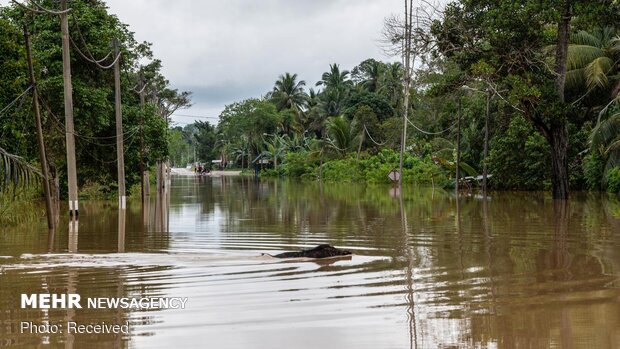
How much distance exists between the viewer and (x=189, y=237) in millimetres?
19766

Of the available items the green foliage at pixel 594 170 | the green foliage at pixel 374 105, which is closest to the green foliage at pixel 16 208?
the green foliage at pixel 594 170

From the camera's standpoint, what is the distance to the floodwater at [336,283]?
26.7ft

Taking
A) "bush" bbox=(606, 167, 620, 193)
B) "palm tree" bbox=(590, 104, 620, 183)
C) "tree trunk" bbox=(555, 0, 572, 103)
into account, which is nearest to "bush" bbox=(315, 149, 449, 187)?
"bush" bbox=(606, 167, 620, 193)

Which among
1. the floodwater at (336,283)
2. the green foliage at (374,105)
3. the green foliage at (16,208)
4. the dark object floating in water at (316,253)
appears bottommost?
the floodwater at (336,283)

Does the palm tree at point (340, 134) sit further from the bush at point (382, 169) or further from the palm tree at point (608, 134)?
the palm tree at point (608, 134)

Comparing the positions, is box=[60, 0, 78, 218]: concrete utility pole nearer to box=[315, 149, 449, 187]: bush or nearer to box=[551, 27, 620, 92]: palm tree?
box=[551, 27, 620, 92]: palm tree

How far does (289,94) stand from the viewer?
346ft

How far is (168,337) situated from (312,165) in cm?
7675

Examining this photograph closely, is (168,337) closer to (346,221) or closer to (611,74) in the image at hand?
(346,221)

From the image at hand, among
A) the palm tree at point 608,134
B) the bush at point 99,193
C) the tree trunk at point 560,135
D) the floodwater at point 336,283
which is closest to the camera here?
the floodwater at point 336,283

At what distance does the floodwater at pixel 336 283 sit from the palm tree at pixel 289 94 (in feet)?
270

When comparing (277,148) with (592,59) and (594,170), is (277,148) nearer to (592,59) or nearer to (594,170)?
(594,170)

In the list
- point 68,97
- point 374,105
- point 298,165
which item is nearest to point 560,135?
point 68,97

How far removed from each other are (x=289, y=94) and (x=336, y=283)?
94.6 metres
